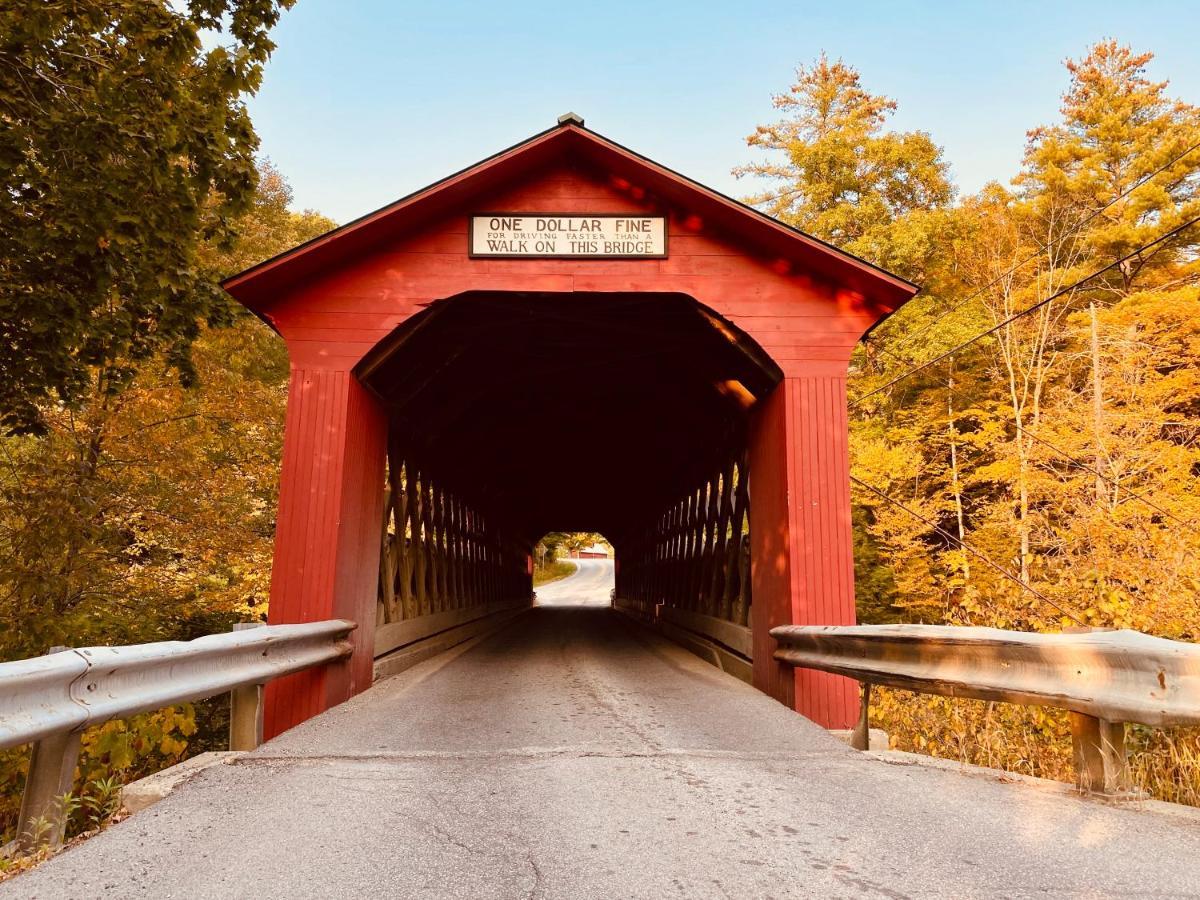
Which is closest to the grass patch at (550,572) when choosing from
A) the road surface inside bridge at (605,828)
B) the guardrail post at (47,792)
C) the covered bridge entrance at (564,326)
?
the covered bridge entrance at (564,326)

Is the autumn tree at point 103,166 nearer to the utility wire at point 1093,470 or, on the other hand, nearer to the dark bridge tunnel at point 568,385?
the dark bridge tunnel at point 568,385

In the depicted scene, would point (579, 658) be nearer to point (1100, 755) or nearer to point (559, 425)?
point (559, 425)

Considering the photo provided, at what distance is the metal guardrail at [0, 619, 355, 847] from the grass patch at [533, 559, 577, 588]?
56875mm

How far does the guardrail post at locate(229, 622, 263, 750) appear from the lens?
12.7 feet

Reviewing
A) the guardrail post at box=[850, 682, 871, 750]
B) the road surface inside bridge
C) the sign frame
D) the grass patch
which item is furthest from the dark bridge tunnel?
the grass patch

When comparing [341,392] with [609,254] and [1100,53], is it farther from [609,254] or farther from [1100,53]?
[1100,53]

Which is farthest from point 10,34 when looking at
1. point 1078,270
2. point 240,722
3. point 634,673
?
point 1078,270

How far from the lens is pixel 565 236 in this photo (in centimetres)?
612

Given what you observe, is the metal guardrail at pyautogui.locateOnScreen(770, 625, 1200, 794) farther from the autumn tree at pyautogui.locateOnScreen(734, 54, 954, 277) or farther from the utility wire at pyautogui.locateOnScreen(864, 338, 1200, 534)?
the autumn tree at pyautogui.locateOnScreen(734, 54, 954, 277)

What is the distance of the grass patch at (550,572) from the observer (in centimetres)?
6400

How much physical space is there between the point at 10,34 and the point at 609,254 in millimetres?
4393

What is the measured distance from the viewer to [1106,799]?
277 centimetres

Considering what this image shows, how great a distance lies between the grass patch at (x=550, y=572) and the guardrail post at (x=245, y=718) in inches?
2224

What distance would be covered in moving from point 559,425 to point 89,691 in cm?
1015
